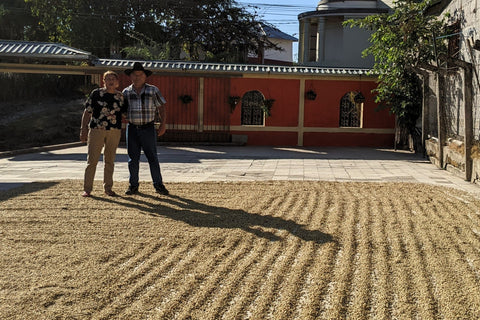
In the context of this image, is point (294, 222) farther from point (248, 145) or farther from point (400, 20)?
point (248, 145)

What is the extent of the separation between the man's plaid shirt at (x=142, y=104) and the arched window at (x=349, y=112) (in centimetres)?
948

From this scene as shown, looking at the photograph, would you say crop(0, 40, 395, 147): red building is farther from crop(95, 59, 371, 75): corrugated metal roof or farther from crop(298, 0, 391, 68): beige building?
crop(298, 0, 391, 68): beige building

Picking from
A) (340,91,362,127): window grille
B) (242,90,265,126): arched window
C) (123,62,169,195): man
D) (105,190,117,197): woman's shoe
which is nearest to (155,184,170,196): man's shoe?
(123,62,169,195): man

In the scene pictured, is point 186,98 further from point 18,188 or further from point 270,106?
point 18,188

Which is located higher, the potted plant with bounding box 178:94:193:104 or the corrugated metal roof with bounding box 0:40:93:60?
the corrugated metal roof with bounding box 0:40:93:60

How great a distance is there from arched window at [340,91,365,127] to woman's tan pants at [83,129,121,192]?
32.1ft

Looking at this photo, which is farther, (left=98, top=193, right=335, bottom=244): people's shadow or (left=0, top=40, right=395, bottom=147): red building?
(left=0, top=40, right=395, bottom=147): red building

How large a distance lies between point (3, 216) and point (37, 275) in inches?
83.1

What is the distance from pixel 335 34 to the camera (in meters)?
25.4

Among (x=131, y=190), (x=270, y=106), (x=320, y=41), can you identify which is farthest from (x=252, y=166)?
(x=320, y=41)

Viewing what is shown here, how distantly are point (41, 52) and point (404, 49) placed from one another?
943 cm

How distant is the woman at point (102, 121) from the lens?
6.51 meters

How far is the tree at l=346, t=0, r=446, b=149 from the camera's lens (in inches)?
449

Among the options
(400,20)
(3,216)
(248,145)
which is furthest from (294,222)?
(248,145)
